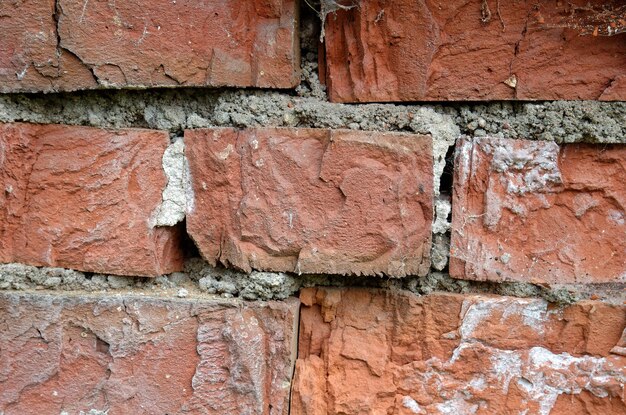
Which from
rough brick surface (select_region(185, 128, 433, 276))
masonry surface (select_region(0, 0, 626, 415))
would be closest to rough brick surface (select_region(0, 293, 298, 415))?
masonry surface (select_region(0, 0, 626, 415))

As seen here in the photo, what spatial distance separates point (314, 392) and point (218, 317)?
20 cm

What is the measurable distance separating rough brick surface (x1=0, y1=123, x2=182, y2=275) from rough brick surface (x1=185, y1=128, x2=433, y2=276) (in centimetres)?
10

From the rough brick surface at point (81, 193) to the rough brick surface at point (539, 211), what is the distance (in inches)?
18.3

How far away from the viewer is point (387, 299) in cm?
90

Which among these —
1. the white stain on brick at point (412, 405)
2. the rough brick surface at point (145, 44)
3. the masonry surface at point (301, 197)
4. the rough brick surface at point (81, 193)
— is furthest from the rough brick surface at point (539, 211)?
the rough brick surface at point (81, 193)

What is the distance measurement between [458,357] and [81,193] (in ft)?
2.04

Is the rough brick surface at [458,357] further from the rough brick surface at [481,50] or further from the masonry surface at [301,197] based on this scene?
the rough brick surface at [481,50]

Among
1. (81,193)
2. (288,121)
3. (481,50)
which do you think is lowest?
(81,193)

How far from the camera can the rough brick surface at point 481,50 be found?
82 centimetres

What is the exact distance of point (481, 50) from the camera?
0.83 metres

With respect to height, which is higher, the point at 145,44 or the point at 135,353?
the point at 145,44

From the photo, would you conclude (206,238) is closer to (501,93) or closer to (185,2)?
(185,2)

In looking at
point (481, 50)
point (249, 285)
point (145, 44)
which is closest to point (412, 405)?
point (249, 285)

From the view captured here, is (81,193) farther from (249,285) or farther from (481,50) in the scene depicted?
(481,50)
